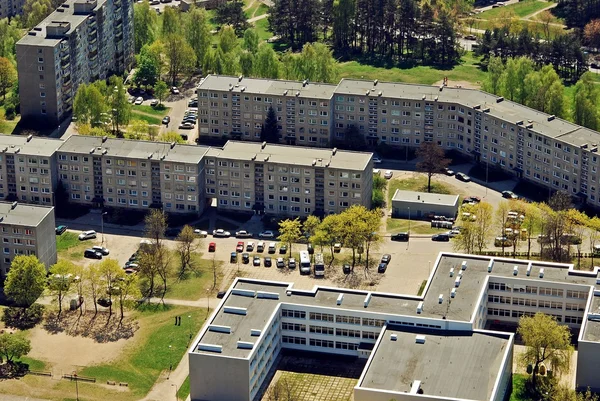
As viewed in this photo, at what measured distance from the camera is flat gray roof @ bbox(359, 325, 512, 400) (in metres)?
188

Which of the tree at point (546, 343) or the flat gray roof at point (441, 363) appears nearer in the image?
the flat gray roof at point (441, 363)

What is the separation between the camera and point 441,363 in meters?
192

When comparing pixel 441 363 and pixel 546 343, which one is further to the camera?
pixel 546 343

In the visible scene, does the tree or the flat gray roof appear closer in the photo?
the flat gray roof

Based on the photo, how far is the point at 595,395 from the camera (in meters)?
192

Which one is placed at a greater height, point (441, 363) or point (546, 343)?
point (546, 343)

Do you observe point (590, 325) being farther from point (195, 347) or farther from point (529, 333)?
point (195, 347)

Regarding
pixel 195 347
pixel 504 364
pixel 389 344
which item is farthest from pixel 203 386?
pixel 504 364

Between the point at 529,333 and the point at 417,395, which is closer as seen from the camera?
the point at 417,395

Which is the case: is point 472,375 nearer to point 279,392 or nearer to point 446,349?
point 446,349

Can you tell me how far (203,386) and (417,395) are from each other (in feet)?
95.5

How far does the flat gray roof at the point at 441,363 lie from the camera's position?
187625 millimetres

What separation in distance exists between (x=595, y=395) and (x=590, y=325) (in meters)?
10.8

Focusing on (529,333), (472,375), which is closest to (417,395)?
(472,375)
